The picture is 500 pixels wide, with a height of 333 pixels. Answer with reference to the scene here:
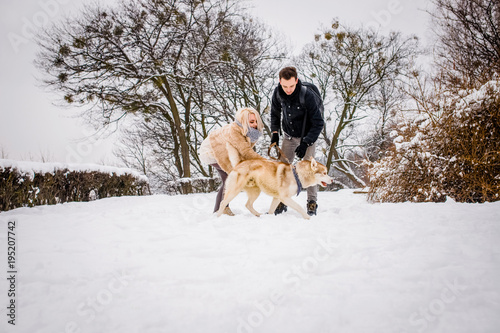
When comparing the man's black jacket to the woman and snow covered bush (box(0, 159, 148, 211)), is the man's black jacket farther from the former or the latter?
snow covered bush (box(0, 159, 148, 211))

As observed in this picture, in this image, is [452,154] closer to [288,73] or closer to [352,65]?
[288,73]

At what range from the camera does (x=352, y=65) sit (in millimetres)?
15406

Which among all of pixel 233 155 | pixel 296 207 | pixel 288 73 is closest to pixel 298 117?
pixel 288 73

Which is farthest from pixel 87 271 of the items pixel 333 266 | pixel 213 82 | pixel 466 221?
pixel 213 82

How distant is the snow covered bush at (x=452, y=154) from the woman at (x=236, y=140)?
313 centimetres

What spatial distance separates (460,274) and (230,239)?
5.39 ft

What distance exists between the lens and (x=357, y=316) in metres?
1.09

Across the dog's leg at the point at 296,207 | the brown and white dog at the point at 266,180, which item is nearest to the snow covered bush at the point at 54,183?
the brown and white dog at the point at 266,180

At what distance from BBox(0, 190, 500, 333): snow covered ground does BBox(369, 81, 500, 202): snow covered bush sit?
1632 mm

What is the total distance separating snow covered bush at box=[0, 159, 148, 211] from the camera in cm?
456

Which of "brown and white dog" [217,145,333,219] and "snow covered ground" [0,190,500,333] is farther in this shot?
"brown and white dog" [217,145,333,219]

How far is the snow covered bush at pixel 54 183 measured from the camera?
456 centimetres

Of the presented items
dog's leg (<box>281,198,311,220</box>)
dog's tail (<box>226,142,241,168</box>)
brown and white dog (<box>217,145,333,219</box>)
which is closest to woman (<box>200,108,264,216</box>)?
dog's tail (<box>226,142,241,168</box>)

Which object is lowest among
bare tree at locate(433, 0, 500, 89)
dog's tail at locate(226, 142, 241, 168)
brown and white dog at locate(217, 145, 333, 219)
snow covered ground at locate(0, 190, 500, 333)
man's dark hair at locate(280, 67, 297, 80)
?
snow covered ground at locate(0, 190, 500, 333)
